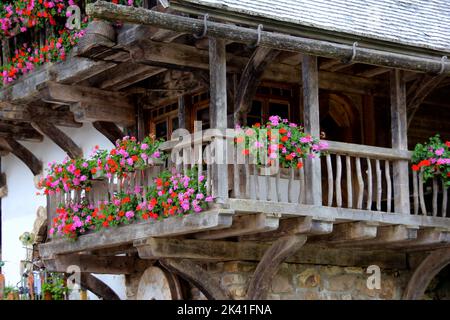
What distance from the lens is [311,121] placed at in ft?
38.8

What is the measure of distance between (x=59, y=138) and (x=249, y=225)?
4146 millimetres

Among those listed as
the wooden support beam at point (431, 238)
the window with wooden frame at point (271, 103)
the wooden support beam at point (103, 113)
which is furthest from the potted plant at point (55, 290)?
the wooden support beam at point (431, 238)

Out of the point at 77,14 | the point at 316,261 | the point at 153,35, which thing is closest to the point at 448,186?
the point at 316,261

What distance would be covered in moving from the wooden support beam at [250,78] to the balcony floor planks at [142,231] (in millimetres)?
1206

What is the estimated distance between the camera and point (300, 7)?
1191 cm

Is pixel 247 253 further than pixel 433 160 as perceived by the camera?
Yes

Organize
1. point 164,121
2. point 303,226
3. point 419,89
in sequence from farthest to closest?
point 164,121 → point 419,89 → point 303,226

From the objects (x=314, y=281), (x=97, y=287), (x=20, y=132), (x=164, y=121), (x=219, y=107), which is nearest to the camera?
(x=219, y=107)

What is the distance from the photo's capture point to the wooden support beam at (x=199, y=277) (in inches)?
482

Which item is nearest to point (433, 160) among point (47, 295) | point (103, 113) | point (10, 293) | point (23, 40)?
point (103, 113)

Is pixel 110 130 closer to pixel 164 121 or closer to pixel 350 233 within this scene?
pixel 164 121

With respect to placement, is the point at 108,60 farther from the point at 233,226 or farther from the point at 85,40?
the point at 233,226

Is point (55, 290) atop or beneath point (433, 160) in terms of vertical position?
beneath

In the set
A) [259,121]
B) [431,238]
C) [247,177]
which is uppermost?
[259,121]
